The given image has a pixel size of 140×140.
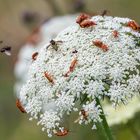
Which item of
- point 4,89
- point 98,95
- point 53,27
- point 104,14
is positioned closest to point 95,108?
point 98,95

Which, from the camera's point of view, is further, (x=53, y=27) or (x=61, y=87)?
(x=53, y=27)

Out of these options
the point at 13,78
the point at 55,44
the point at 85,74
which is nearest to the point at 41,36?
the point at 13,78

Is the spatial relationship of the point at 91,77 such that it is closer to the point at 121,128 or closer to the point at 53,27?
the point at 121,128

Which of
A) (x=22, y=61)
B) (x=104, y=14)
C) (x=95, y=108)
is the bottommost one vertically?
(x=95, y=108)

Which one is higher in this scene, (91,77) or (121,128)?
(121,128)

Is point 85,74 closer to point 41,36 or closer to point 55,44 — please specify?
point 55,44

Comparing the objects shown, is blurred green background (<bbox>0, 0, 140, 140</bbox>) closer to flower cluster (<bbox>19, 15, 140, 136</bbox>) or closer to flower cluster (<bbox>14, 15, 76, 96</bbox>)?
flower cluster (<bbox>14, 15, 76, 96</bbox>)
